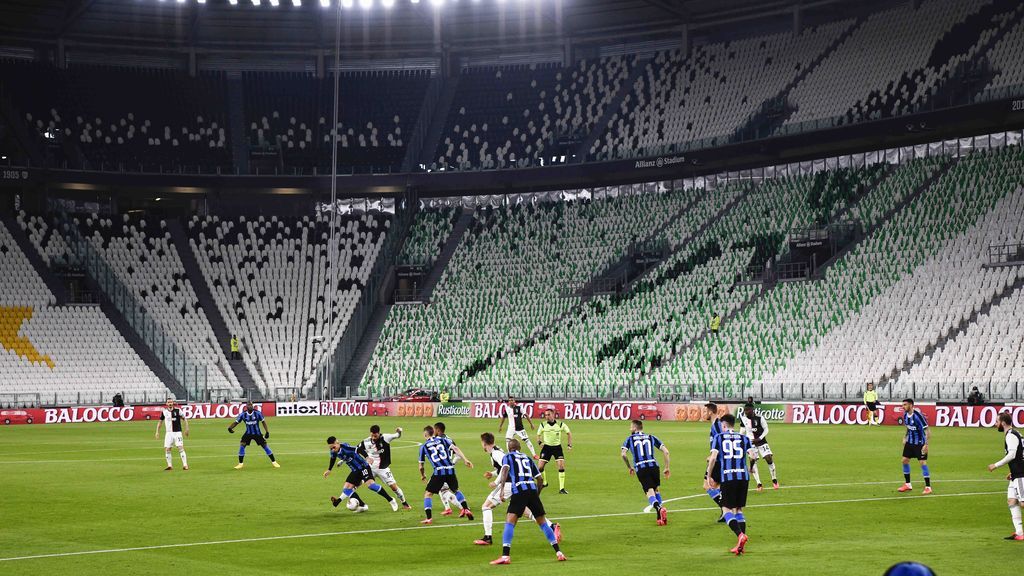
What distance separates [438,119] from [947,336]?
45653 mm

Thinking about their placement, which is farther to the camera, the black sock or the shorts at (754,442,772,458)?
the shorts at (754,442,772,458)

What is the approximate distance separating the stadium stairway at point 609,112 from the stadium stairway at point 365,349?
17.8 m

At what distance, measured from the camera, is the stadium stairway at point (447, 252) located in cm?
8575

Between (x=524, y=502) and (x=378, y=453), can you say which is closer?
(x=524, y=502)

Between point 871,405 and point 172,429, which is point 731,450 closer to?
point 172,429

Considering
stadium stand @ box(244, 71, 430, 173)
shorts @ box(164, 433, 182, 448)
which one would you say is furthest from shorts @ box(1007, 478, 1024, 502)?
stadium stand @ box(244, 71, 430, 173)

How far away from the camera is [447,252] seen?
3465 inches

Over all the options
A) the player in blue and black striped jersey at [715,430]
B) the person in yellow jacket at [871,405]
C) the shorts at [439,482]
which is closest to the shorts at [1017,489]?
the player in blue and black striped jersey at [715,430]

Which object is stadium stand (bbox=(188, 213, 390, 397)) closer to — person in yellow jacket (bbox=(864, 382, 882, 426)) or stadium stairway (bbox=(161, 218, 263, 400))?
stadium stairway (bbox=(161, 218, 263, 400))

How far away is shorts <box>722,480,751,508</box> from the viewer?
1984 cm

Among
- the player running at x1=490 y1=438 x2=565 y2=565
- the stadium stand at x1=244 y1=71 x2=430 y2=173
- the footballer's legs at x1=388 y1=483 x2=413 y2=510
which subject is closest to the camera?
the player running at x1=490 y1=438 x2=565 y2=565

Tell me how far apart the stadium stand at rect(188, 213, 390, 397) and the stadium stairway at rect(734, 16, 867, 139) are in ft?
93.6

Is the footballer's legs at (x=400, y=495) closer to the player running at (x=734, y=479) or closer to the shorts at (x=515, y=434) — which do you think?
the shorts at (x=515, y=434)

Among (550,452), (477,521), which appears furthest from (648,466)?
(550,452)
